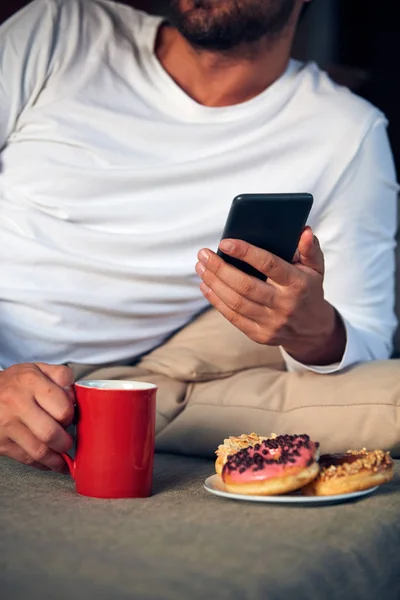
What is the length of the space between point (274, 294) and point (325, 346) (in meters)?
0.24

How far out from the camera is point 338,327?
129 cm

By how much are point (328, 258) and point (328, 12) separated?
233 cm

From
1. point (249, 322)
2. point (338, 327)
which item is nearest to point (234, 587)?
point (249, 322)

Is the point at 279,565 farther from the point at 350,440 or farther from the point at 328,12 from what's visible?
the point at 328,12

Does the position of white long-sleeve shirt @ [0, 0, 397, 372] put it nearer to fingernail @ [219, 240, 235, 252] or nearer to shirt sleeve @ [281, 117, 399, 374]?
shirt sleeve @ [281, 117, 399, 374]

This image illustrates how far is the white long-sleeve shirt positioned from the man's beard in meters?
0.09

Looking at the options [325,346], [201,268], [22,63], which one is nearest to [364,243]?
[325,346]

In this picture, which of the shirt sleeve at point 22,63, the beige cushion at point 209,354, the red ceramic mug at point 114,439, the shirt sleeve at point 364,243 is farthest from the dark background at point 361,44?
the red ceramic mug at point 114,439

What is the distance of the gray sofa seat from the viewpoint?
1.90 ft

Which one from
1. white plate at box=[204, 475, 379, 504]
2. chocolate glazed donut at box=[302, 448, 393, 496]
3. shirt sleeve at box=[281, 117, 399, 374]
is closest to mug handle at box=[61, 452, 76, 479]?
white plate at box=[204, 475, 379, 504]

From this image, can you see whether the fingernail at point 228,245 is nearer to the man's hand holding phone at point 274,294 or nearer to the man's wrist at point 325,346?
the man's hand holding phone at point 274,294

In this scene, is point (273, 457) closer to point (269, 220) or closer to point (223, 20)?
point (269, 220)

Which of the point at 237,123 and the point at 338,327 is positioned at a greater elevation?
the point at 237,123

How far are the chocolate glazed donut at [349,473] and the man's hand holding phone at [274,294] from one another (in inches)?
9.9
